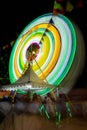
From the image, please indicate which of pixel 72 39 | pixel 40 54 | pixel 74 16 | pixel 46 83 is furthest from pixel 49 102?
pixel 74 16

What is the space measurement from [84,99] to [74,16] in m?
3.30

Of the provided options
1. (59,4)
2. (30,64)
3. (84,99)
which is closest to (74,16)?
(59,4)

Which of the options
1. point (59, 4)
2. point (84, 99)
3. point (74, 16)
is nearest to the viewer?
point (84, 99)

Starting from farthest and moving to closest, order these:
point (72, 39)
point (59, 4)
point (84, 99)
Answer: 1. point (59, 4)
2. point (84, 99)
3. point (72, 39)

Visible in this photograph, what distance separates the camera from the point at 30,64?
8570mm

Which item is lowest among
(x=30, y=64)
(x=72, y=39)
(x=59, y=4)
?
(x=30, y=64)

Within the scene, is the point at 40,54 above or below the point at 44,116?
above

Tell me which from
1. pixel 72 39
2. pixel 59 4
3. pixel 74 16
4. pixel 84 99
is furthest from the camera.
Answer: pixel 74 16

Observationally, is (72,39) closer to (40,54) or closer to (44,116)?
(40,54)

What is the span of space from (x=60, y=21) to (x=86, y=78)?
220 centimetres

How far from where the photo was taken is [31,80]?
26.5 feet

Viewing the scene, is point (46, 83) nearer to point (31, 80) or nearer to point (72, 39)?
point (31, 80)

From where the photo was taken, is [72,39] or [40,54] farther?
[40,54]

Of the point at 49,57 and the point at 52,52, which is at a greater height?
the point at 52,52
